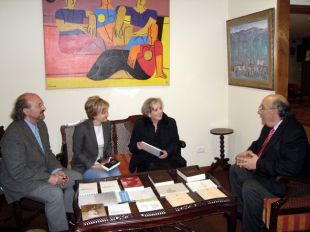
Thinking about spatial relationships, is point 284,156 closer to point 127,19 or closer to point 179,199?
point 179,199

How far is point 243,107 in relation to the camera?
4.18m

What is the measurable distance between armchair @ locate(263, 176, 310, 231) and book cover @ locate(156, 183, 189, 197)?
674 millimetres

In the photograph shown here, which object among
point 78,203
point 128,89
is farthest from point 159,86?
point 78,203

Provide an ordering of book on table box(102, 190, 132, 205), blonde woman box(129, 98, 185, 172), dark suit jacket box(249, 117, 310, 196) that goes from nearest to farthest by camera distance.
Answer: book on table box(102, 190, 132, 205), dark suit jacket box(249, 117, 310, 196), blonde woman box(129, 98, 185, 172)

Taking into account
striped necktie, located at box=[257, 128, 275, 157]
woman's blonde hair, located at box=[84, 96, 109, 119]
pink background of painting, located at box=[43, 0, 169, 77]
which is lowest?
striped necktie, located at box=[257, 128, 275, 157]

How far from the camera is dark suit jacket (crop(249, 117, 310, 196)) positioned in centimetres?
253

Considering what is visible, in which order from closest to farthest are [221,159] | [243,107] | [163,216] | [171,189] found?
[163,216], [171,189], [243,107], [221,159]

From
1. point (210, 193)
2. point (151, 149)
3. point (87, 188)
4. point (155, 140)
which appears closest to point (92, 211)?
point (87, 188)

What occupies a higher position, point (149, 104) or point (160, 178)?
point (149, 104)

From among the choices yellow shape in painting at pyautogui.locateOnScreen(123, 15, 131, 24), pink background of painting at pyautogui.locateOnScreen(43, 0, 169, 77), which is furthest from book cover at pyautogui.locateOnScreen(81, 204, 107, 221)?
yellow shape in painting at pyautogui.locateOnScreen(123, 15, 131, 24)

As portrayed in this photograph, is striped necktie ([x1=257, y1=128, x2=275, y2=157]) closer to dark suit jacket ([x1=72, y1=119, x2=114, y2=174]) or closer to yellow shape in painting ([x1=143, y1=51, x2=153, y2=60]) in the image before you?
dark suit jacket ([x1=72, y1=119, x2=114, y2=174])

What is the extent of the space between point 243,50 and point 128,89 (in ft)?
4.93

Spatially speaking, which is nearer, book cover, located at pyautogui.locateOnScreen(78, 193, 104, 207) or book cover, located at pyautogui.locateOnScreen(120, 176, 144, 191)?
book cover, located at pyautogui.locateOnScreen(78, 193, 104, 207)

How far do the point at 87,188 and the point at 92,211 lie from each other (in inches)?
15.6
